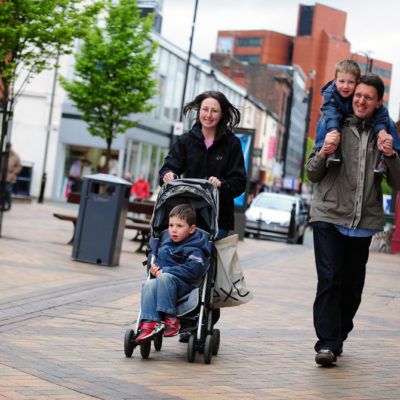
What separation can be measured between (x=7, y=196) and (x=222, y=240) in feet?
57.4

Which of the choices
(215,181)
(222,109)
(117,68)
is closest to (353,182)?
(215,181)

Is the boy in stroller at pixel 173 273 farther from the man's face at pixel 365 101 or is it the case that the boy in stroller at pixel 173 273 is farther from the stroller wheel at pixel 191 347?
the man's face at pixel 365 101

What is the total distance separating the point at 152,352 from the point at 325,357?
4.16 ft

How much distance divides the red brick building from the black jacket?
375 ft

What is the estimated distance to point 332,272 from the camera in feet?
19.9

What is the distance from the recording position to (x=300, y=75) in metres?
108

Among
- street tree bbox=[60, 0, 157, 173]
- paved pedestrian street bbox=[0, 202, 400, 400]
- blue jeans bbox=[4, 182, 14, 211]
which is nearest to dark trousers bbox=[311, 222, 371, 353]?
paved pedestrian street bbox=[0, 202, 400, 400]

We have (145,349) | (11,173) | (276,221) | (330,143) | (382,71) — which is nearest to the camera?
(145,349)

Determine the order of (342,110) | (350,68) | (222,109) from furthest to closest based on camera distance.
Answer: (222,109)
(342,110)
(350,68)

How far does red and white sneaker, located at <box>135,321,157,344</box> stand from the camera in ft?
18.1

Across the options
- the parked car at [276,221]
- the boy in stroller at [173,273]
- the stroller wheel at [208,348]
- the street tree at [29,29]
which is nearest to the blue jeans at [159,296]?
the boy in stroller at [173,273]

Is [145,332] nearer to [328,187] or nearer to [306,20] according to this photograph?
[328,187]

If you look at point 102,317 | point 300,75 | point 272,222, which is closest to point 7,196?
point 272,222

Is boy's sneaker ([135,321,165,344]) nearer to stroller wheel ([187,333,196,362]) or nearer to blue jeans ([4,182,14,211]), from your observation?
stroller wheel ([187,333,196,362])
